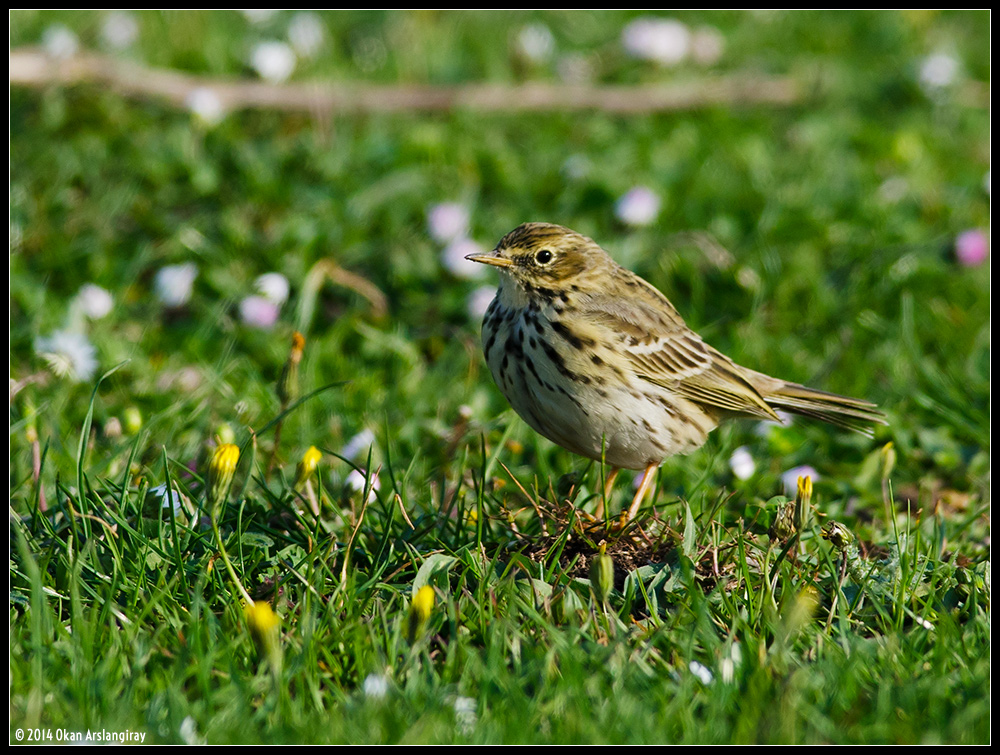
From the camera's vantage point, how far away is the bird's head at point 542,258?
5172mm

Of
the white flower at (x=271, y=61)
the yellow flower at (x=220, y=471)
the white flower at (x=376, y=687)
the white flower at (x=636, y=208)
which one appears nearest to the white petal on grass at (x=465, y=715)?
the white flower at (x=376, y=687)

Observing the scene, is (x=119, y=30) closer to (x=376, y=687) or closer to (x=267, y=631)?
(x=267, y=631)

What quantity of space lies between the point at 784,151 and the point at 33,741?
7.12 m

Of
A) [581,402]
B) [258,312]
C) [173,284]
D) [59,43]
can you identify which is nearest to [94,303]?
[173,284]

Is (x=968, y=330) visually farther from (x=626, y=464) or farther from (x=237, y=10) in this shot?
(x=237, y=10)

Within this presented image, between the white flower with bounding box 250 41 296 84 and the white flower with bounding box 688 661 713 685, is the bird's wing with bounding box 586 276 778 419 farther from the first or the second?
→ the white flower with bounding box 250 41 296 84

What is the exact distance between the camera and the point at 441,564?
419 centimetres

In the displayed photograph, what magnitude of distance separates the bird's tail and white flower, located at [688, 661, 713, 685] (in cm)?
222

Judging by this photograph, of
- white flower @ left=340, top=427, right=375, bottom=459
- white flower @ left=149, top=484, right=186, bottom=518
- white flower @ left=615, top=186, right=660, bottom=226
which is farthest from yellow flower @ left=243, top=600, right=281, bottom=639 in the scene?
white flower @ left=615, top=186, right=660, bottom=226

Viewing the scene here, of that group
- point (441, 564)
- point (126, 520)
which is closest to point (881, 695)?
point (441, 564)

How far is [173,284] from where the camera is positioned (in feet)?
22.0

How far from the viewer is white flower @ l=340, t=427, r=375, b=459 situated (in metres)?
5.48

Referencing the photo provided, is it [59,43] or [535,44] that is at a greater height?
[535,44]

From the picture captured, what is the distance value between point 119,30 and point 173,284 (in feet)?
11.3
